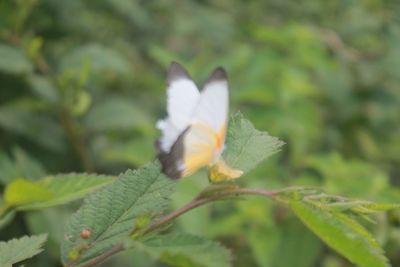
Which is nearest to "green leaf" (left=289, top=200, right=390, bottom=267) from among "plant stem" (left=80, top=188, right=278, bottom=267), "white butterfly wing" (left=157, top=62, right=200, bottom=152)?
"plant stem" (left=80, top=188, right=278, bottom=267)

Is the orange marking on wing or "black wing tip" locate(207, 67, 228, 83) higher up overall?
"black wing tip" locate(207, 67, 228, 83)

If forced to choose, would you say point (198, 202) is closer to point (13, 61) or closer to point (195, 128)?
point (195, 128)

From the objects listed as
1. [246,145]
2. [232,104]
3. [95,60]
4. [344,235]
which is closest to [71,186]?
[246,145]

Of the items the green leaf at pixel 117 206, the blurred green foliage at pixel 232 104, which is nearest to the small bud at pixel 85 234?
the green leaf at pixel 117 206

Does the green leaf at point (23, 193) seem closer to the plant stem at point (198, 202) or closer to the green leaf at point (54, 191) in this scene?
the green leaf at point (54, 191)

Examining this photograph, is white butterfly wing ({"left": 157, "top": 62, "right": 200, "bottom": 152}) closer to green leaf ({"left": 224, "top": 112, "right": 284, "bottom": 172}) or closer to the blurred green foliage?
green leaf ({"left": 224, "top": 112, "right": 284, "bottom": 172})

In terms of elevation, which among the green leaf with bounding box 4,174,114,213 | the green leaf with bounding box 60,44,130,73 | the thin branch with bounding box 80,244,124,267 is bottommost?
the thin branch with bounding box 80,244,124,267

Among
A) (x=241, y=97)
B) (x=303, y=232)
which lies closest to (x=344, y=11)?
(x=241, y=97)
